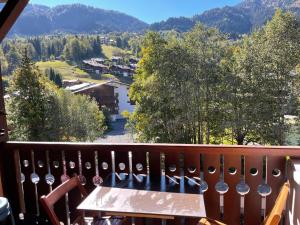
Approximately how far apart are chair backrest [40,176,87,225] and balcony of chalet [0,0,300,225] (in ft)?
0.70

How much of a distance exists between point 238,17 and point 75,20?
79.4 feet

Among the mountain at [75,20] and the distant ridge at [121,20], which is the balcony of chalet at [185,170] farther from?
the mountain at [75,20]

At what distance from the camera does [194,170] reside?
229 cm

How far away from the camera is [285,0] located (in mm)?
23562

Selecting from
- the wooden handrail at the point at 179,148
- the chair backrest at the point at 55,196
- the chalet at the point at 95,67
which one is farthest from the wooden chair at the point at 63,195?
the chalet at the point at 95,67

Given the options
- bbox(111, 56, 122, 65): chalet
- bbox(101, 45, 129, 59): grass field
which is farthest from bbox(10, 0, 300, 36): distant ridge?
bbox(111, 56, 122, 65): chalet

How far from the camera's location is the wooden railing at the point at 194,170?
2195 mm

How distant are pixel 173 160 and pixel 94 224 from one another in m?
0.70

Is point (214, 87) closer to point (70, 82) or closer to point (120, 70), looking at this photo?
point (120, 70)

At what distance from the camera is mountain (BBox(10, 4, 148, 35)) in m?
36.6

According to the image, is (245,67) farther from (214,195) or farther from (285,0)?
(214,195)

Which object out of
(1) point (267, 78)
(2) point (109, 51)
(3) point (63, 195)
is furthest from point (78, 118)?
(3) point (63, 195)

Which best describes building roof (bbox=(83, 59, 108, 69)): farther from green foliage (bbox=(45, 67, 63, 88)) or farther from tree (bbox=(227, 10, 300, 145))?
tree (bbox=(227, 10, 300, 145))

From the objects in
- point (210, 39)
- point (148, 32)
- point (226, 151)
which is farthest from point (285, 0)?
point (226, 151)
